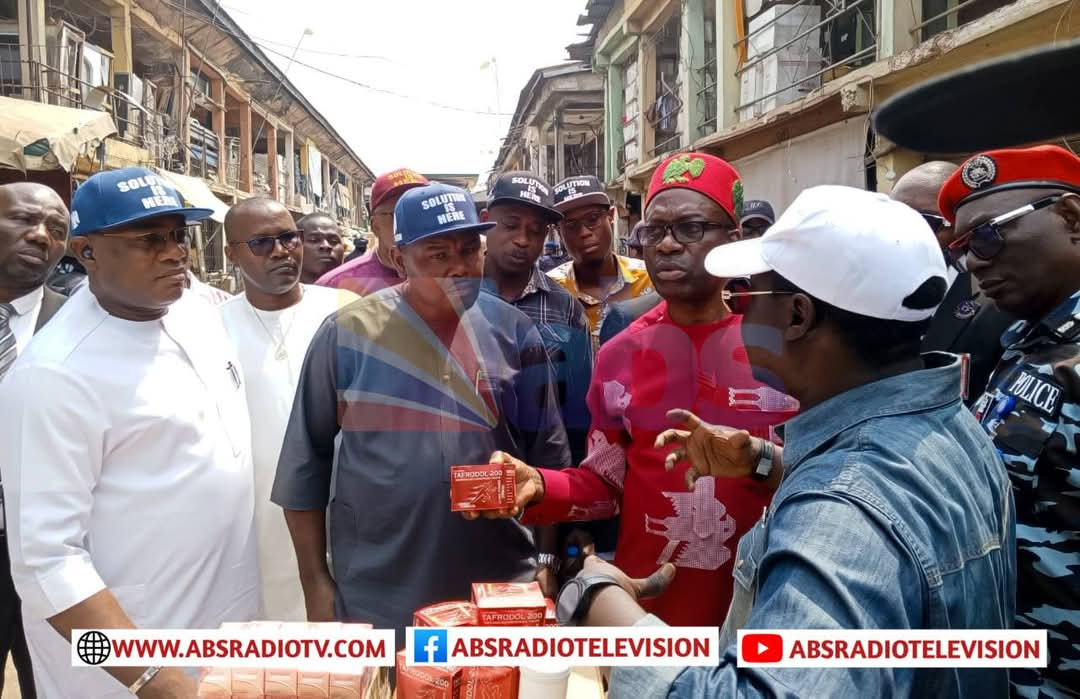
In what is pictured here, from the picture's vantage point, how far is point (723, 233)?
7.47 ft

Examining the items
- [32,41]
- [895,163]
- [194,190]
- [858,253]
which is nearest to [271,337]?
[858,253]

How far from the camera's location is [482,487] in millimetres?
1896

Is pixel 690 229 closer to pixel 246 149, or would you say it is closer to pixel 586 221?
pixel 586 221

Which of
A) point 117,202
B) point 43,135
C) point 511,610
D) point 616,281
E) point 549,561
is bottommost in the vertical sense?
A: point 549,561

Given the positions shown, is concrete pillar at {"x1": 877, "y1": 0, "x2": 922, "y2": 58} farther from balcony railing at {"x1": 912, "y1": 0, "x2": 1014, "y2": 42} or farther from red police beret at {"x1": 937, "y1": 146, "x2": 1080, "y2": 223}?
red police beret at {"x1": 937, "y1": 146, "x2": 1080, "y2": 223}

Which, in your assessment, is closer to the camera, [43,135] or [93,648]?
[93,648]

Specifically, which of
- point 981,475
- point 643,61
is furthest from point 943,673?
point 643,61

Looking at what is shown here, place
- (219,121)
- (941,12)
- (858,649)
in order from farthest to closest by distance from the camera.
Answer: (219,121)
(941,12)
(858,649)

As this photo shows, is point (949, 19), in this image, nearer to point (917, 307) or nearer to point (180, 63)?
point (917, 307)

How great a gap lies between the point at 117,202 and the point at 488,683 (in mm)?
1695

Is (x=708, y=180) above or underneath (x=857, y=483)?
above

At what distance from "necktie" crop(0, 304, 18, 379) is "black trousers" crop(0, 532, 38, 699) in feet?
2.17

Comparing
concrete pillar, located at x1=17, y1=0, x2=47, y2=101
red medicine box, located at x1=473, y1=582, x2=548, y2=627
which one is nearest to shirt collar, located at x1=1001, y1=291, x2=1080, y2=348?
red medicine box, located at x1=473, y1=582, x2=548, y2=627

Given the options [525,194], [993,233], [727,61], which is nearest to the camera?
[993,233]
